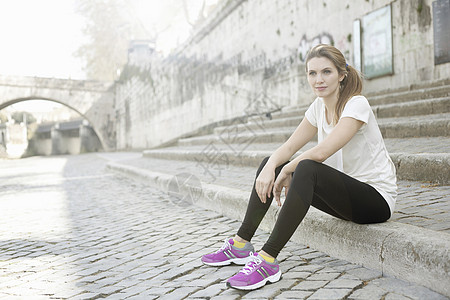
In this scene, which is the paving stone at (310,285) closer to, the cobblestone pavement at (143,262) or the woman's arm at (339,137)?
the cobblestone pavement at (143,262)

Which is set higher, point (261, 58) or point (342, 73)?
point (261, 58)

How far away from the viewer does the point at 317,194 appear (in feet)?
6.85

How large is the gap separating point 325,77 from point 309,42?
846cm

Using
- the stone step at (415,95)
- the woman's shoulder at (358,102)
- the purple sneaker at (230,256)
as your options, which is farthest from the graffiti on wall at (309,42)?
the purple sneaker at (230,256)

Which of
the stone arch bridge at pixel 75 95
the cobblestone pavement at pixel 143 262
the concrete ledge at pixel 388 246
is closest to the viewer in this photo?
the concrete ledge at pixel 388 246

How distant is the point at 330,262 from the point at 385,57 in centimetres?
683

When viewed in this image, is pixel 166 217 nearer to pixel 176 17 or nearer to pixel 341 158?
pixel 341 158

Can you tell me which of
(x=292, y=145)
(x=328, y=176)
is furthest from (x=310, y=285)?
(x=292, y=145)

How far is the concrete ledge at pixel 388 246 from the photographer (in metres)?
1.67

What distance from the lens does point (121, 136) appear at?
1131 inches

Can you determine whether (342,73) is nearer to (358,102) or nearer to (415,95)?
(358,102)

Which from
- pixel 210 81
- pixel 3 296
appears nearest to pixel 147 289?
pixel 3 296

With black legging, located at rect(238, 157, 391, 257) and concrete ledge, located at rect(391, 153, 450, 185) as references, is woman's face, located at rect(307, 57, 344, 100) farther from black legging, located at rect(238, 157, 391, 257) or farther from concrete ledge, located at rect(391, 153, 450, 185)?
concrete ledge, located at rect(391, 153, 450, 185)

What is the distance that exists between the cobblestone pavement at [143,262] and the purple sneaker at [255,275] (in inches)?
1.3
